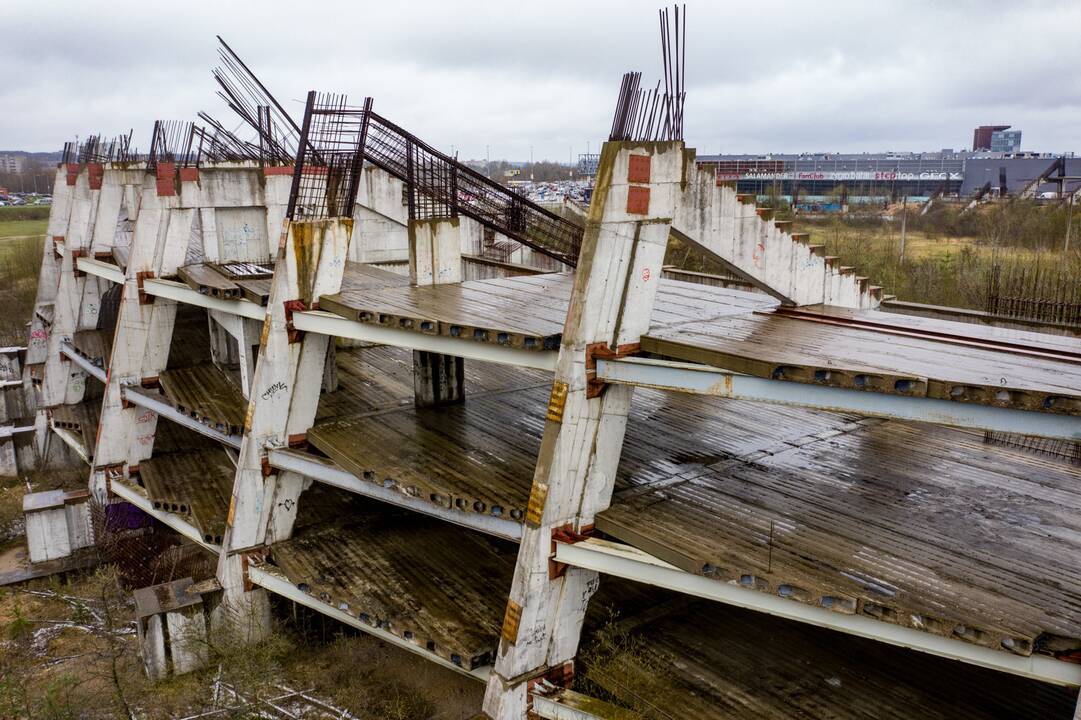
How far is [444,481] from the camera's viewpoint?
14977mm

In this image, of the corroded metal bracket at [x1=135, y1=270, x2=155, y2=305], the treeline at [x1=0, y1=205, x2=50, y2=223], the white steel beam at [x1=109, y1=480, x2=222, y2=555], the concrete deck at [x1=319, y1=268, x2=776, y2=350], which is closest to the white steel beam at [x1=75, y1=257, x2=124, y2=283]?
the corroded metal bracket at [x1=135, y1=270, x2=155, y2=305]

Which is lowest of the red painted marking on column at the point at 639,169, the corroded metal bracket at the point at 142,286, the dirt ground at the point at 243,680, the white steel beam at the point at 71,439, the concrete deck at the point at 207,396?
the dirt ground at the point at 243,680

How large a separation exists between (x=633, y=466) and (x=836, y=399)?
5442 mm

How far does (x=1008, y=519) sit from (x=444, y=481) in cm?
950

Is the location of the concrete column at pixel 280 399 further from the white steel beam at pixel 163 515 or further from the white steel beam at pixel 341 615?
the white steel beam at pixel 163 515

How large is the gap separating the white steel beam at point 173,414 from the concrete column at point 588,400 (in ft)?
31.8

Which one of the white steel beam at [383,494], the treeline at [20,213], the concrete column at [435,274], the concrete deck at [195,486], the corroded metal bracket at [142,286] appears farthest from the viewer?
the treeline at [20,213]

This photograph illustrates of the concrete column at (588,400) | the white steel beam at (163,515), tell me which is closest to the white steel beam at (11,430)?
the white steel beam at (163,515)

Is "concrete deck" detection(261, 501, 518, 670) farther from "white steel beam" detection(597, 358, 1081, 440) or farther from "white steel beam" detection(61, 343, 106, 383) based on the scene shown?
"white steel beam" detection(61, 343, 106, 383)

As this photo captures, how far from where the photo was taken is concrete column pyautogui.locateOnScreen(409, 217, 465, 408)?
1861cm

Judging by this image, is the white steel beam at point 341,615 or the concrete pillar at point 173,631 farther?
the concrete pillar at point 173,631

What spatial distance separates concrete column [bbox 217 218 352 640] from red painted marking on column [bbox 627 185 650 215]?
7.18 metres

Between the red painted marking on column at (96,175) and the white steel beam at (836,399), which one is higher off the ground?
the red painted marking on column at (96,175)

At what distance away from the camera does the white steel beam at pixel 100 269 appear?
25.8 m
